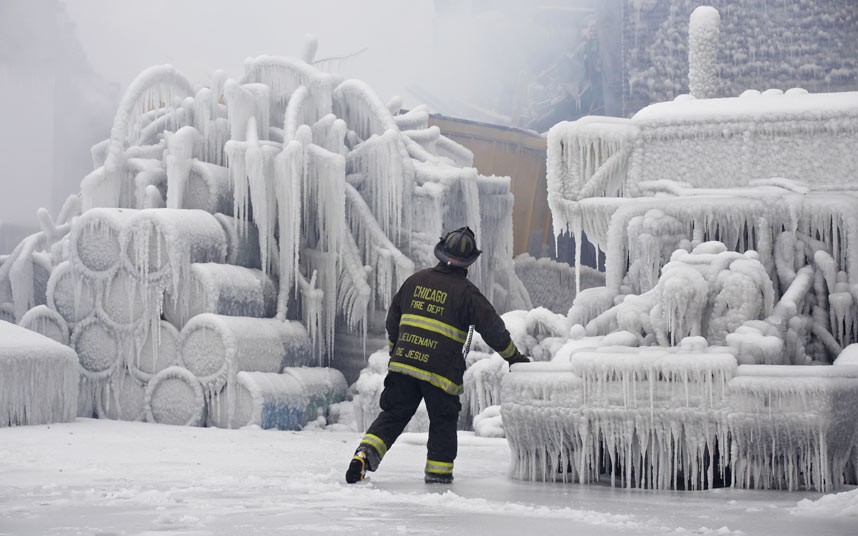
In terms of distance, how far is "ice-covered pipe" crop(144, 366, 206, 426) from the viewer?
1512 cm

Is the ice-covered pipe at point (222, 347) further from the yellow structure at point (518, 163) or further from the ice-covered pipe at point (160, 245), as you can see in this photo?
the yellow structure at point (518, 163)

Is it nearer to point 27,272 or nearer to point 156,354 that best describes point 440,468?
point 156,354

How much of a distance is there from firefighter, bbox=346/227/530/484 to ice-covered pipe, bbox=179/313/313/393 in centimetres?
Result: 685

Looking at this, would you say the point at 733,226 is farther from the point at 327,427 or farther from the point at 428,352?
the point at 327,427

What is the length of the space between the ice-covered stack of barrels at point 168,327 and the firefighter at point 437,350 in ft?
22.4

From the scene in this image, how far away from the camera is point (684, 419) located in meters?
7.92

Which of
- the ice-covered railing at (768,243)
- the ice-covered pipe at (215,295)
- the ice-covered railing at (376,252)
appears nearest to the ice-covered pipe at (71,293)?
the ice-covered pipe at (215,295)

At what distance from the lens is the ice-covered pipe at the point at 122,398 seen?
15570 millimetres

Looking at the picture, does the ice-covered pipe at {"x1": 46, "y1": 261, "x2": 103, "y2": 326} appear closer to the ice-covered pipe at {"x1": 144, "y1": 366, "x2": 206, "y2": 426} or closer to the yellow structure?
the ice-covered pipe at {"x1": 144, "y1": 366, "x2": 206, "y2": 426}

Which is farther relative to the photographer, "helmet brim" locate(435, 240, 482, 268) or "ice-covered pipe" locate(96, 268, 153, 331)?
"ice-covered pipe" locate(96, 268, 153, 331)

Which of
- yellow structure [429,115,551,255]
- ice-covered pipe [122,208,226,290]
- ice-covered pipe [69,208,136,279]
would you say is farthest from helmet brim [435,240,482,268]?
yellow structure [429,115,551,255]

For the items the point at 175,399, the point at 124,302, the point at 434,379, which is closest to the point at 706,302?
the point at 434,379

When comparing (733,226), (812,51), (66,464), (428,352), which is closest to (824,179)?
(733,226)

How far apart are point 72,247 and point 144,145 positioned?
3.06 m
